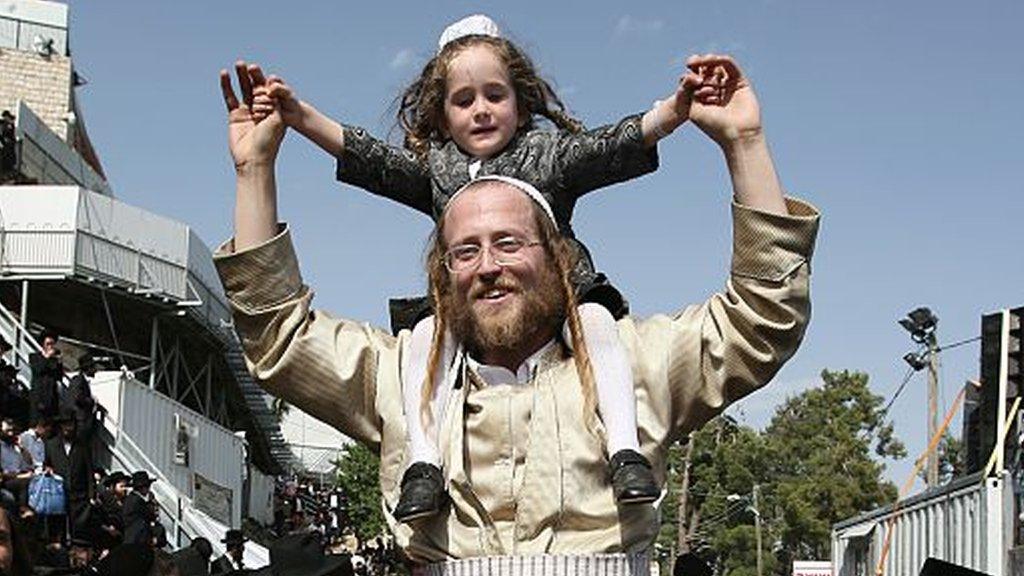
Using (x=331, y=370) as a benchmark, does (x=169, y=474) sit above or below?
above

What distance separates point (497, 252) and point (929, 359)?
24.3 m

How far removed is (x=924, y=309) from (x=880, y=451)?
36.9m

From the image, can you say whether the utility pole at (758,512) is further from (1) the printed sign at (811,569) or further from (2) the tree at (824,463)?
(1) the printed sign at (811,569)

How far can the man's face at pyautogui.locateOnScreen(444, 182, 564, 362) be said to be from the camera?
3.20m

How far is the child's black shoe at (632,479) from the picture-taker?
298 centimetres

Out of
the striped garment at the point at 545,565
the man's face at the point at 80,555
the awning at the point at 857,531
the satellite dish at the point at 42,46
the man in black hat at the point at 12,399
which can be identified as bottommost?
the striped garment at the point at 545,565

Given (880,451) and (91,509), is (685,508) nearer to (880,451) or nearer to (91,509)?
(880,451)

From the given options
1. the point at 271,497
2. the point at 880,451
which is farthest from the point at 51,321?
the point at 880,451

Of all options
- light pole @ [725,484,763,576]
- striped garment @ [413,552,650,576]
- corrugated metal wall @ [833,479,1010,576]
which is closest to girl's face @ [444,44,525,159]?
striped garment @ [413,552,650,576]

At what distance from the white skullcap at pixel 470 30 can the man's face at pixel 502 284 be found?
68cm

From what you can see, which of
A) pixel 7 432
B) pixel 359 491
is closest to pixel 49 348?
pixel 7 432

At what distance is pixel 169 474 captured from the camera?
78.8 feet

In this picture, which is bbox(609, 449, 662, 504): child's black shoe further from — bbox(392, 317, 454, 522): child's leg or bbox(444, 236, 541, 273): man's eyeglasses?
bbox(444, 236, 541, 273): man's eyeglasses

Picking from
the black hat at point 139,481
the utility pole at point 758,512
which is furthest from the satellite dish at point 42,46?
the utility pole at point 758,512
